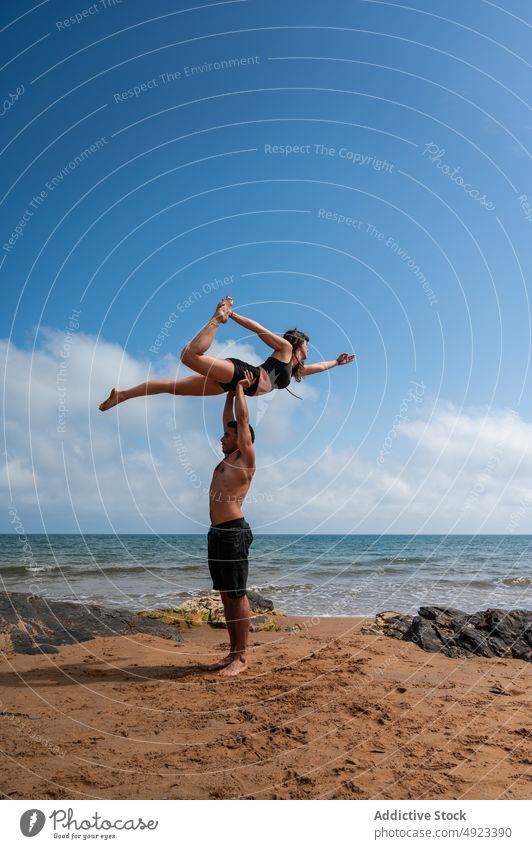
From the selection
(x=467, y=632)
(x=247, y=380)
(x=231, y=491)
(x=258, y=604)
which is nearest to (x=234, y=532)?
(x=231, y=491)

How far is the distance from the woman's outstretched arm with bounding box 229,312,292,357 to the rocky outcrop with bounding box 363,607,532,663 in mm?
6227

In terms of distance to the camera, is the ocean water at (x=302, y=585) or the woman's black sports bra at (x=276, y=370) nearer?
the woman's black sports bra at (x=276, y=370)

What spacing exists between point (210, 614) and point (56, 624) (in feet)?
14.6

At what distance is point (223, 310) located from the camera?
831 cm

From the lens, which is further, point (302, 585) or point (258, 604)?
point (302, 585)

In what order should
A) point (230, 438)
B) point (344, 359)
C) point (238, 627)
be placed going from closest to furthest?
point (238, 627) → point (230, 438) → point (344, 359)

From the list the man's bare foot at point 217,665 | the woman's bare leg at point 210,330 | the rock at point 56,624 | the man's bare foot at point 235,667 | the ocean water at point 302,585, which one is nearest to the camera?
the woman's bare leg at point 210,330

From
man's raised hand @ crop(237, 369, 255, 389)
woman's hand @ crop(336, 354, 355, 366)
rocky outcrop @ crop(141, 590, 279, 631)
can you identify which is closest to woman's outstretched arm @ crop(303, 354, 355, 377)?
woman's hand @ crop(336, 354, 355, 366)

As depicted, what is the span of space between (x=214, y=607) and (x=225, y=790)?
10531 millimetres

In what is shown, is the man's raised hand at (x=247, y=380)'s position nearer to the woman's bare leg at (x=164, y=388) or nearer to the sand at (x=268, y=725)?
the woman's bare leg at (x=164, y=388)

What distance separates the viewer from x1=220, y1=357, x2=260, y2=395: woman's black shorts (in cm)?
880

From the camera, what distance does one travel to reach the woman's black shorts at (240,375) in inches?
346

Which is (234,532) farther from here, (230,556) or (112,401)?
(112,401)

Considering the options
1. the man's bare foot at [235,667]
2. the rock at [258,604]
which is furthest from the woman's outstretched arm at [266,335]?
the rock at [258,604]
